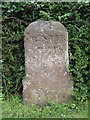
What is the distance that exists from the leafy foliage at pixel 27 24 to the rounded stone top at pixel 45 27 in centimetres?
15

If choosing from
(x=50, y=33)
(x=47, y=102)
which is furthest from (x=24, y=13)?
(x=47, y=102)

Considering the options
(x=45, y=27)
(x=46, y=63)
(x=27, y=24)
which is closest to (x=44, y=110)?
(x=46, y=63)

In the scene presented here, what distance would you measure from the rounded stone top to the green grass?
1099mm

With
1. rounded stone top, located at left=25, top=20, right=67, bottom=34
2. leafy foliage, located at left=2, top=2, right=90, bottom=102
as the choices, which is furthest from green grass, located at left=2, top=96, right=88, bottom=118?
rounded stone top, located at left=25, top=20, right=67, bottom=34

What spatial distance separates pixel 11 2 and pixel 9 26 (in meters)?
0.38

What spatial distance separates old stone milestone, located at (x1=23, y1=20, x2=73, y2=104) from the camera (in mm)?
4828

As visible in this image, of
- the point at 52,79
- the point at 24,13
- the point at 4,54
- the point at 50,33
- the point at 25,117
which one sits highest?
the point at 24,13

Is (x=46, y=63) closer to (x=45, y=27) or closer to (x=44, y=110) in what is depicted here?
(x=45, y=27)

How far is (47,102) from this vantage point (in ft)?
15.9

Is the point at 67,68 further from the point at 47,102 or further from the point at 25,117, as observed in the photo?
the point at 25,117

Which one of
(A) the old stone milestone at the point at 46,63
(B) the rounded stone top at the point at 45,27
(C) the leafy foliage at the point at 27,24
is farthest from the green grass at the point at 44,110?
(B) the rounded stone top at the point at 45,27

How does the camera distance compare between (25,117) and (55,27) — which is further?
(55,27)

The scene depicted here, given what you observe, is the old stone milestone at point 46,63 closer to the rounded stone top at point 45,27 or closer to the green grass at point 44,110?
the rounded stone top at point 45,27

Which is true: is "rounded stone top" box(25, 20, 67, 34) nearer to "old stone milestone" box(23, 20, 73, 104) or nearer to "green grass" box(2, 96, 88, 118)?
"old stone milestone" box(23, 20, 73, 104)
